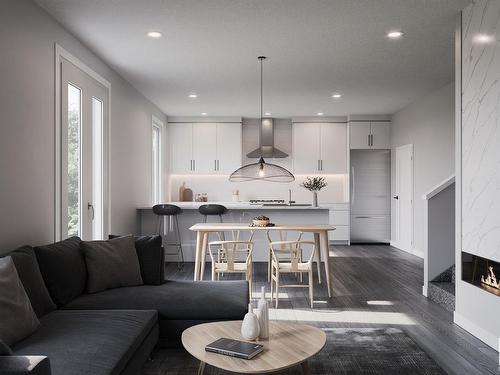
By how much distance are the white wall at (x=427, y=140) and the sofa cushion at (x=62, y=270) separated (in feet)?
17.6

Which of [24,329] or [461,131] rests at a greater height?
[461,131]

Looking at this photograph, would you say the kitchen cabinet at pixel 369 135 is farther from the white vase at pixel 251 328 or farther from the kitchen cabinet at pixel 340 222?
the white vase at pixel 251 328

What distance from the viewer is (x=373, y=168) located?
9.79m

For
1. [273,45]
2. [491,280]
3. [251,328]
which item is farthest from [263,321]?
[273,45]

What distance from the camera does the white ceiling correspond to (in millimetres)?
3869

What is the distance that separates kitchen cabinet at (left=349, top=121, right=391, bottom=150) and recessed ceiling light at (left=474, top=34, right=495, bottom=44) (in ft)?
19.2

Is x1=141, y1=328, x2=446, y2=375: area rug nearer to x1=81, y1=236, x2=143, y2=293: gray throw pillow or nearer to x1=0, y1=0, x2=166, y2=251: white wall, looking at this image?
x1=81, y1=236, x2=143, y2=293: gray throw pillow

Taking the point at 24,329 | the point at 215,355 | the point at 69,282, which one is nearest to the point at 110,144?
the point at 69,282

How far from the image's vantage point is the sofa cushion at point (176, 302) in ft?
10.9

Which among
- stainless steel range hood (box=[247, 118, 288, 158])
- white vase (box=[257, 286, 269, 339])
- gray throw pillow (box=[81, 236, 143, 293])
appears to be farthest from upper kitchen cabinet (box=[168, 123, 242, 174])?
white vase (box=[257, 286, 269, 339])

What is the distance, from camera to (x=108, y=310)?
3.11 m

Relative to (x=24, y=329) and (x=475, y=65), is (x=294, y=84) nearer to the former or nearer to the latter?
(x=475, y=65)

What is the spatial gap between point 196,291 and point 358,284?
112 inches

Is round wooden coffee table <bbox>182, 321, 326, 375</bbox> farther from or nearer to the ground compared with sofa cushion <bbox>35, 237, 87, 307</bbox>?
nearer to the ground
